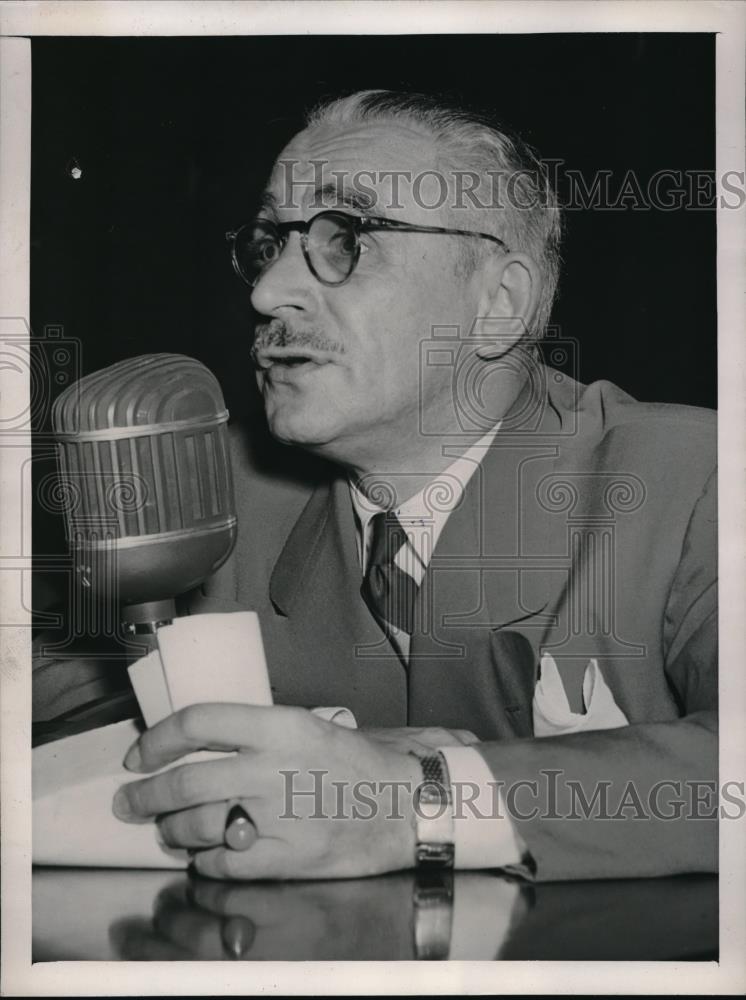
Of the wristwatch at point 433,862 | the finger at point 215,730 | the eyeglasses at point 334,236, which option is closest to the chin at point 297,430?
the eyeglasses at point 334,236

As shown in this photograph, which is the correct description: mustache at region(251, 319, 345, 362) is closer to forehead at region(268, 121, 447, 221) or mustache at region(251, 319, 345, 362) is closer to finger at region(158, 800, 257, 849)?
forehead at region(268, 121, 447, 221)

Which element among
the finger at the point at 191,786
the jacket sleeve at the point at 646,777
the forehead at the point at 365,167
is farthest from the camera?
the forehead at the point at 365,167

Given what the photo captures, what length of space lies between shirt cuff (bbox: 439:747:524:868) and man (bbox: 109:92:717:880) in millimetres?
44

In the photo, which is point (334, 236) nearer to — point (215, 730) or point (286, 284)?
point (286, 284)

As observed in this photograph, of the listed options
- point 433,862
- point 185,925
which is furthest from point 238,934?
point 433,862

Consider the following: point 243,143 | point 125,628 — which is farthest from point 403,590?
point 243,143

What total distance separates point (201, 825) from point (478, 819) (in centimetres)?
44

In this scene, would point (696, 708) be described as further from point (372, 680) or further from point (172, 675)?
point (172, 675)

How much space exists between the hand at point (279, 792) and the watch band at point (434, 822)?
13mm

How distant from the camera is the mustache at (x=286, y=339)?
1959mm

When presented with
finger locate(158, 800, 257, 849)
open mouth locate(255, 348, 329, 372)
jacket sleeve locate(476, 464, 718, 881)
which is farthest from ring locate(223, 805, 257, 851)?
open mouth locate(255, 348, 329, 372)

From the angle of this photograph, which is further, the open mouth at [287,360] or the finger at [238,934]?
the open mouth at [287,360]

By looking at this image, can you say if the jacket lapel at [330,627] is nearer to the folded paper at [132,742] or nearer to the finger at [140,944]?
the folded paper at [132,742]

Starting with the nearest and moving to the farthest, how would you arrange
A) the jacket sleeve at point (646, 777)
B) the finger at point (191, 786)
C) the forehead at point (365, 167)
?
the finger at point (191, 786) < the jacket sleeve at point (646, 777) < the forehead at point (365, 167)
